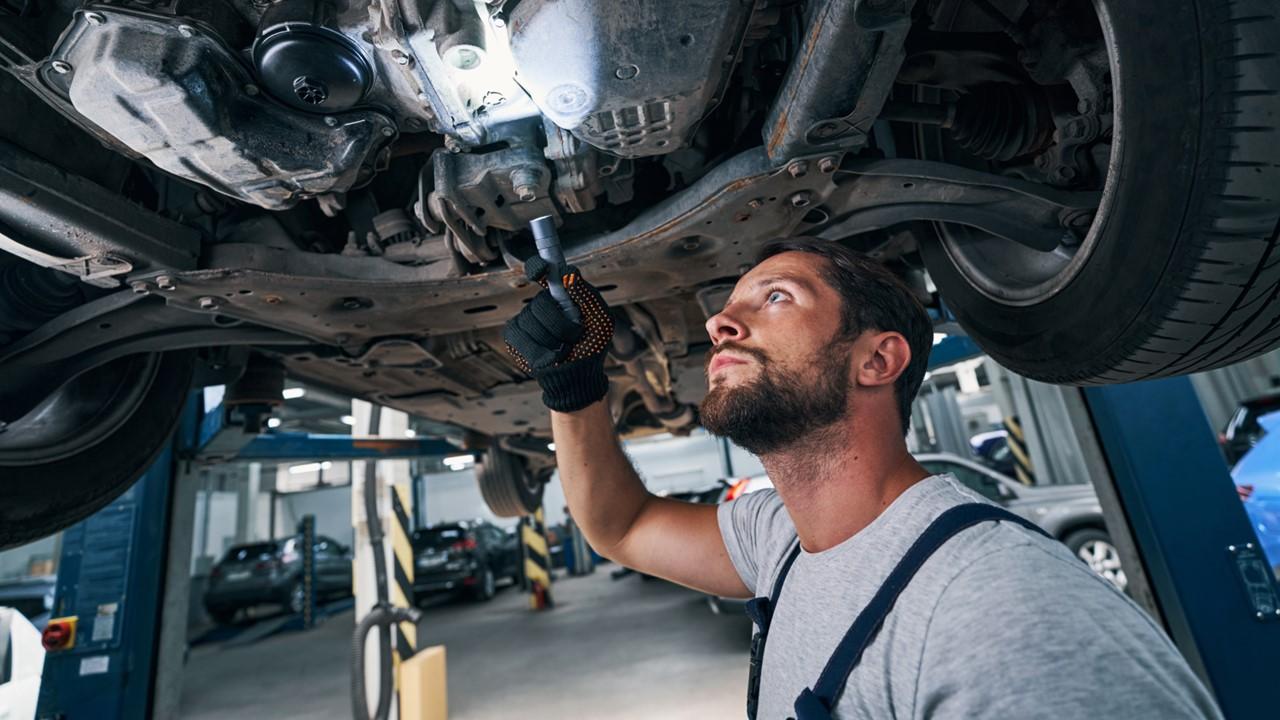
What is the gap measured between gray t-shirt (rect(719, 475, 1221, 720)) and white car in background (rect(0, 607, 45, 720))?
257cm

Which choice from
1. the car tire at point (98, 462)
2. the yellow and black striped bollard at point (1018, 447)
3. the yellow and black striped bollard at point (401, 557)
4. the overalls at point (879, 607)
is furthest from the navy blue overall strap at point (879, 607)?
the yellow and black striped bollard at point (1018, 447)

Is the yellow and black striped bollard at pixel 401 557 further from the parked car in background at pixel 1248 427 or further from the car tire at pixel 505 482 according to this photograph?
the parked car in background at pixel 1248 427

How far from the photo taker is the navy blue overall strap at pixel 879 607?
2.27 feet

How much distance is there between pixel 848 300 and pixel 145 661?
2588 mm

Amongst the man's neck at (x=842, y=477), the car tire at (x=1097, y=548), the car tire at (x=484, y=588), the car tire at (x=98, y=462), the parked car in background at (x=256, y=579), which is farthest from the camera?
the car tire at (x=484, y=588)

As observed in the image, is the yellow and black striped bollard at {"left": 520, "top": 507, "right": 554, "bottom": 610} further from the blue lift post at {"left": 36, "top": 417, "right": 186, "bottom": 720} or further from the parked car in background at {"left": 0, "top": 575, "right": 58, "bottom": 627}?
the blue lift post at {"left": 36, "top": 417, "right": 186, "bottom": 720}

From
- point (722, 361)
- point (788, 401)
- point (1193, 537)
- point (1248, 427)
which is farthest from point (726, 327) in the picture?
point (1248, 427)

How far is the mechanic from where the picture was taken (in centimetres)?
56

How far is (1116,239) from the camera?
93 centimetres

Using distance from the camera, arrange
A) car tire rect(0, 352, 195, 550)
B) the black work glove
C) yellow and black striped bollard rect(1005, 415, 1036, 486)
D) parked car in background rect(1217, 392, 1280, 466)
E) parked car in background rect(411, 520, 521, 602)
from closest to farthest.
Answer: the black work glove
car tire rect(0, 352, 195, 550)
parked car in background rect(1217, 392, 1280, 466)
yellow and black striped bollard rect(1005, 415, 1036, 486)
parked car in background rect(411, 520, 521, 602)

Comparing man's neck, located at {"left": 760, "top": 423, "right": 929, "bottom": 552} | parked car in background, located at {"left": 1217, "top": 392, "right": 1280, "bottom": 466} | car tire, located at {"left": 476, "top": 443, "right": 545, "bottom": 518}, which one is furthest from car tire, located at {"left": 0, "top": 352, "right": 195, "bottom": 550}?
parked car in background, located at {"left": 1217, "top": 392, "right": 1280, "bottom": 466}

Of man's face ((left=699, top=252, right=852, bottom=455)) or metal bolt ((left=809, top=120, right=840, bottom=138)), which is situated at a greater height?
metal bolt ((left=809, top=120, right=840, bottom=138))

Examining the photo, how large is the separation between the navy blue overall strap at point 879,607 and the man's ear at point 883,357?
0.26m

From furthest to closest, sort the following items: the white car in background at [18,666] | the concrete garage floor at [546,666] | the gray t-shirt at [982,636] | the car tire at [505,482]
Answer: the car tire at [505,482] < the concrete garage floor at [546,666] < the white car in background at [18,666] < the gray t-shirt at [982,636]
